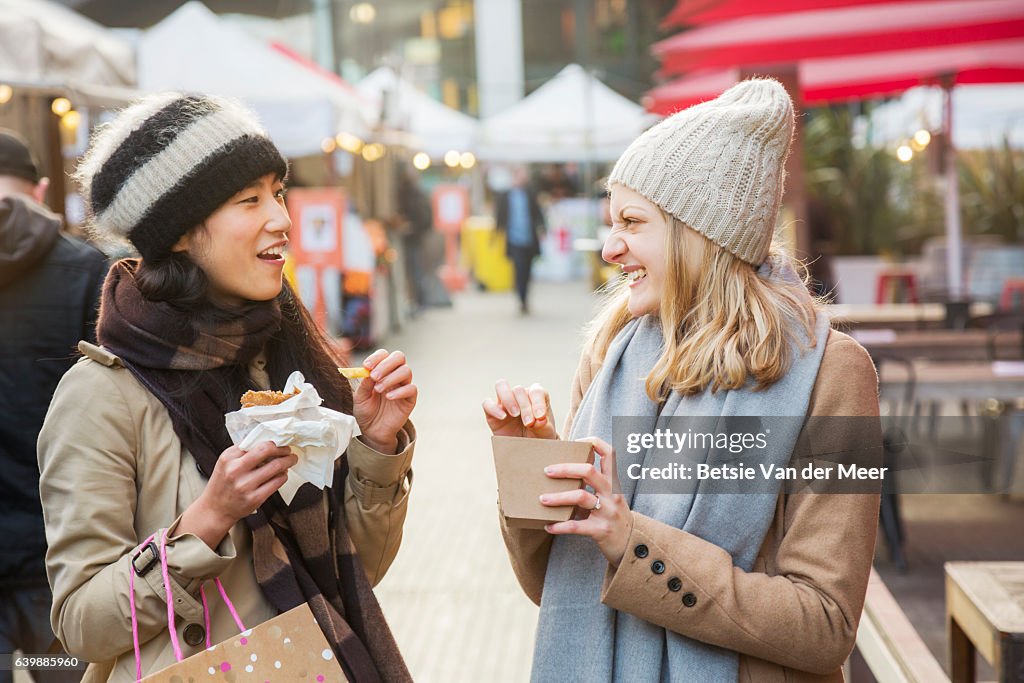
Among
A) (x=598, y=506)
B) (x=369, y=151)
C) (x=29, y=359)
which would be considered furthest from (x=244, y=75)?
(x=598, y=506)

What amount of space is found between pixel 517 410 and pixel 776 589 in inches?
21.0

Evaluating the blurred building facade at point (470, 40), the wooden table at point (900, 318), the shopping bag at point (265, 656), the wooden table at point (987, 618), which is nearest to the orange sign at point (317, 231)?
the wooden table at point (900, 318)

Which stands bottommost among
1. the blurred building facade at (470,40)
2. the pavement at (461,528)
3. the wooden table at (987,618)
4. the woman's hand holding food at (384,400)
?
the pavement at (461,528)

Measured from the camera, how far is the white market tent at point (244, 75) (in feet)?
31.5

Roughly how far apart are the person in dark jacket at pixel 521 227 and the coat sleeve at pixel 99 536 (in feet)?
51.2

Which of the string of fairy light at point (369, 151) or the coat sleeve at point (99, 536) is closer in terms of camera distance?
the coat sleeve at point (99, 536)

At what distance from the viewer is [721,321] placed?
80.5 inches

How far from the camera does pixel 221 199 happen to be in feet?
6.90

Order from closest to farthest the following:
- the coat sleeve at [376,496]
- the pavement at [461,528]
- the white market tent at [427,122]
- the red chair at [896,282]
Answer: the coat sleeve at [376,496], the pavement at [461,528], the red chair at [896,282], the white market tent at [427,122]

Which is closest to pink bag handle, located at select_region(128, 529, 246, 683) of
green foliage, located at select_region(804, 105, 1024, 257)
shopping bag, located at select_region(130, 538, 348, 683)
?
shopping bag, located at select_region(130, 538, 348, 683)

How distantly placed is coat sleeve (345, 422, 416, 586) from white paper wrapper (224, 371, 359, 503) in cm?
25

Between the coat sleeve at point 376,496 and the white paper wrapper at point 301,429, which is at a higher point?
the white paper wrapper at point 301,429

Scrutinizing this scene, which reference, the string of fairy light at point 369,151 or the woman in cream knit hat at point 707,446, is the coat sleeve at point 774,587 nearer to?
the woman in cream knit hat at point 707,446

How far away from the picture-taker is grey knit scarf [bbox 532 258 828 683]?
192 cm
